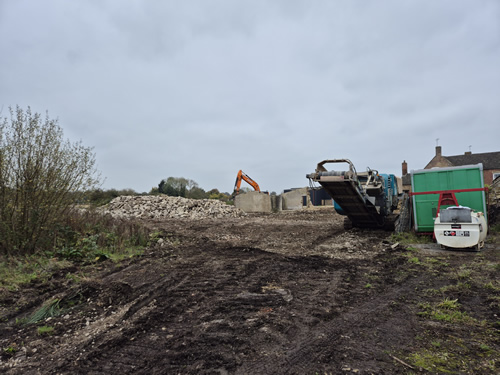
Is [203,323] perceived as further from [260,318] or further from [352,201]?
[352,201]

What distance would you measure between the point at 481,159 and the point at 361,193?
39413mm

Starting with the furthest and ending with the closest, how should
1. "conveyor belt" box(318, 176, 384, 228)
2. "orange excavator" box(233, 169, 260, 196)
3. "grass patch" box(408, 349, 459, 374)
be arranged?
"orange excavator" box(233, 169, 260, 196), "conveyor belt" box(318, 176, 384, 228), "grass patch" box(408, 349, 459, 374)

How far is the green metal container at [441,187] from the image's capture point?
9414 mm

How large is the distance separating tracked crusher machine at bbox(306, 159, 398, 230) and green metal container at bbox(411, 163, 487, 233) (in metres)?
1.28

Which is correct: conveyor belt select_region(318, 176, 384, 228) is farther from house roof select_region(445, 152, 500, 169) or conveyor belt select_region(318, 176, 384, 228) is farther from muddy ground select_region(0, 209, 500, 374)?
house roof select_region(445, 152, 500, 169)

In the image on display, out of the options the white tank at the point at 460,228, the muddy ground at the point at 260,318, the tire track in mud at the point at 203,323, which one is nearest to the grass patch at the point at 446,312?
the muddy ground at the point at 260,318

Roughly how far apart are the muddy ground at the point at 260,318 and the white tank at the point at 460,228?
97 centimetres

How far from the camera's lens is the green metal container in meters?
9.41

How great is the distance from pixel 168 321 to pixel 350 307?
2.40 metres

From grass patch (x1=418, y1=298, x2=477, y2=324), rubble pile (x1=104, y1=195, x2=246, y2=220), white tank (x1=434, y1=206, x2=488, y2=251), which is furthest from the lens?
rubble pile (x1=104, y1=195, x2=246, y2=220)

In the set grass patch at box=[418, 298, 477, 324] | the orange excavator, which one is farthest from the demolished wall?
grass patch at box=[418, 298, 477, 324]

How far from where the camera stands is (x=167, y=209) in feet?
76.3

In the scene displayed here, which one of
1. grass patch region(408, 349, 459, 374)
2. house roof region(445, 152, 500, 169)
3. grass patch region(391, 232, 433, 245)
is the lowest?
grass patch region(408, 349, 459, 374)

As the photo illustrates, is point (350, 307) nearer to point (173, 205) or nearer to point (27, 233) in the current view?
point (27, 233)
